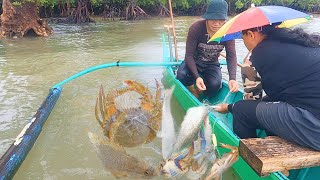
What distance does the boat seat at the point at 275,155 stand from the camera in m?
2.09

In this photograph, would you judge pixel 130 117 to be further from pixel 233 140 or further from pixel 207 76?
pixel 207 76

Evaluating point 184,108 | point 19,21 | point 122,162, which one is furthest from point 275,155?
point 19,21

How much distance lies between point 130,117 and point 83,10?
56.2 feet

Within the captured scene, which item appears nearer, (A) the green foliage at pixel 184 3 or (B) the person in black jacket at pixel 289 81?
(B) the person in black jacket at pixel 289 81

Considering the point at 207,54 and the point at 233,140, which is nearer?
the point at 233,140

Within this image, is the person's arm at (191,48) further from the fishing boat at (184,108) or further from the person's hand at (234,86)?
the person's hand at (234,86)

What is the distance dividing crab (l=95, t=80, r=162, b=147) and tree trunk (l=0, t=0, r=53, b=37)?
414 inches

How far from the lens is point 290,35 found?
2.42 m

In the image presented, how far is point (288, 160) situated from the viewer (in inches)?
83.7

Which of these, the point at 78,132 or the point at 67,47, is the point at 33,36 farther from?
the point at 78,132

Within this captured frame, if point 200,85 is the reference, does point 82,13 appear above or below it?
above

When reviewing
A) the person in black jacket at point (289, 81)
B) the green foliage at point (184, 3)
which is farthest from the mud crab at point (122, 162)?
the green foliage at point (184, 3)

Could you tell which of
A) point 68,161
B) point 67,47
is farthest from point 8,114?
point 67,47

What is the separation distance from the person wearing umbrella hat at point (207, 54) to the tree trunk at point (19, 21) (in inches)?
384
